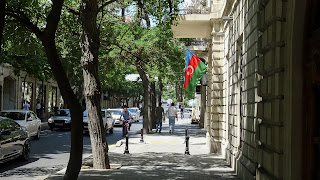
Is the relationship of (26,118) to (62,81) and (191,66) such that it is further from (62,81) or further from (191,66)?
(62,81)

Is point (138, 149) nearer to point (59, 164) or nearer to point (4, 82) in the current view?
point (59, 164)

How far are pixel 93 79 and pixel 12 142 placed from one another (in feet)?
10.8

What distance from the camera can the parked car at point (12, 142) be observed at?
1243cm

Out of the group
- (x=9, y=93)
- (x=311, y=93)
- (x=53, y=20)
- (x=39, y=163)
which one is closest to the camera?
(x=311, y=93)

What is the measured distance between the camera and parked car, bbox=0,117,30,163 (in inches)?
489

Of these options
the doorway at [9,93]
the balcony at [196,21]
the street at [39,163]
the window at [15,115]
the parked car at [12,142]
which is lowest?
the street at [39,163]

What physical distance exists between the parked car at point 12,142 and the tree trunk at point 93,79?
2507 mm

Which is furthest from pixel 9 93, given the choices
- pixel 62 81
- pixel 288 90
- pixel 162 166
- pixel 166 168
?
pixel 288 90

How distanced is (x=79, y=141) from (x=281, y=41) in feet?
13.8

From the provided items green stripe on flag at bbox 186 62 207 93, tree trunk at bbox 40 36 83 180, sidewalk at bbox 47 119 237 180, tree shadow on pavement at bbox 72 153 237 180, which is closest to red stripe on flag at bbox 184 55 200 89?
green stripe on flag at bbox 186 62 207 93

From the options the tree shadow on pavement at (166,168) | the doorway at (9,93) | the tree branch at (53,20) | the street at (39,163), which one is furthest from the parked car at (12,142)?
the doorway at (9,93)

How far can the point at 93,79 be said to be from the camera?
1198cm

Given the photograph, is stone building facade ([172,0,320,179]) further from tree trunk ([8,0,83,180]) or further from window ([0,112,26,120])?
window ([0,112,26,120])

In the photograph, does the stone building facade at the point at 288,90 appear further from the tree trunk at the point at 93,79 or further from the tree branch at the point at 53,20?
the tree trunk at the point at 93,79
